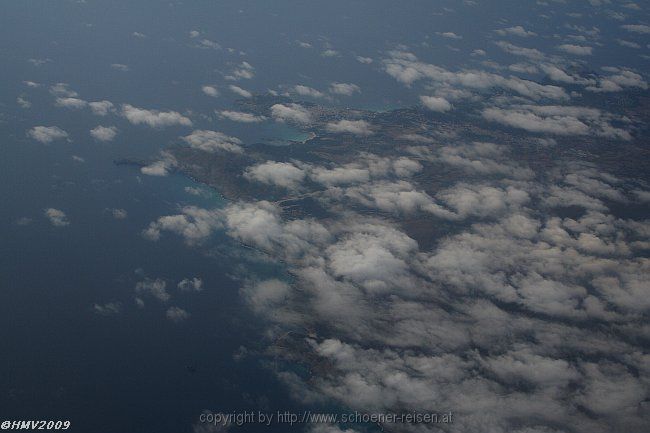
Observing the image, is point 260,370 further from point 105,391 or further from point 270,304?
point 105,391

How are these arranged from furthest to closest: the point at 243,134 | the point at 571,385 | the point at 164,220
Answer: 1. the point at 243,134
2. the point at 164,220
3. the point at 571,385

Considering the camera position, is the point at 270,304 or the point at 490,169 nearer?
the point at 270,304

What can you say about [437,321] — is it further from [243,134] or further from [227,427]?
[243,134]

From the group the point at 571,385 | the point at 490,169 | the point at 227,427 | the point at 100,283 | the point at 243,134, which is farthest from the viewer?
the point at 243,134

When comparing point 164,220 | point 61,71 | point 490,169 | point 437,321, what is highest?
point 61,71

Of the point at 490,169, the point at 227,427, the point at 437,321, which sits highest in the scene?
the point at 490,169

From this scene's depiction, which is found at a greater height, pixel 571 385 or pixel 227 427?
pixel 571 385

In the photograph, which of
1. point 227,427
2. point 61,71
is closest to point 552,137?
point 227,427

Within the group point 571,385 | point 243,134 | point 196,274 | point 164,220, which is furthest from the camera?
point 243,134

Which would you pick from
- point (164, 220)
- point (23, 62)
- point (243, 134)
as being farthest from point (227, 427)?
point (23, 62)
